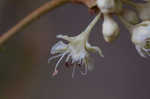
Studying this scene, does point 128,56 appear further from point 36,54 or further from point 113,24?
point 113,24

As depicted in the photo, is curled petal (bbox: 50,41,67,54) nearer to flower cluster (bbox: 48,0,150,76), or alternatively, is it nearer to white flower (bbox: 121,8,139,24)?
flower cluster (bbox: 48,0,150,76)

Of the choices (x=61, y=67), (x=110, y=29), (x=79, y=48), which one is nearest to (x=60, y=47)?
(x=79, y=48)

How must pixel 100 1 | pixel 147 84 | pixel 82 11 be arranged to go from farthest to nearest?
pixel 82 11
pixel 147 84
pixel 100 1

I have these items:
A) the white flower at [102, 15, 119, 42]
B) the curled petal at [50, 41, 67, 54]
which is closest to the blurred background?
the curled petal at [50, 41, 67, 54]

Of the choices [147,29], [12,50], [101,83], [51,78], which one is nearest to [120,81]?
[101,83]

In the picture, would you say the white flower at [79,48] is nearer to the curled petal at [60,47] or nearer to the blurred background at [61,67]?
the curled petal at [60,47]

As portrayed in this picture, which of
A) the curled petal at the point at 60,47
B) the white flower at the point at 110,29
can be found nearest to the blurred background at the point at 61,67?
the curled petal at the point at 60,47
